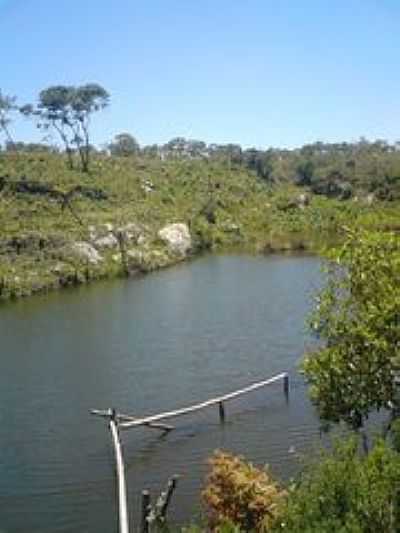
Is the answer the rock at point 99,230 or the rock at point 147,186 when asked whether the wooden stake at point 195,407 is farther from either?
the rock at point 147,186

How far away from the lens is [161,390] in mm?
46688

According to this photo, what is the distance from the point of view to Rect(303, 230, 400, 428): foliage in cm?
2612

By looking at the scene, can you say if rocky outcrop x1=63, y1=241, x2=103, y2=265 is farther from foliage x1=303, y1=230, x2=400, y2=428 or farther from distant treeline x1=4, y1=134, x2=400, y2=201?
foliage x1=303, y1=230, x2=400, y2=428

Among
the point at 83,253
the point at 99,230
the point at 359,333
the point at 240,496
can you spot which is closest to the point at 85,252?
the point at 83,253

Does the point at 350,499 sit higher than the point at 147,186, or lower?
lower

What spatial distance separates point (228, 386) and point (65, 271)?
161ft

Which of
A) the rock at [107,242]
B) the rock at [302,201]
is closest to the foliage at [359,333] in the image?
the rock at [107,242]

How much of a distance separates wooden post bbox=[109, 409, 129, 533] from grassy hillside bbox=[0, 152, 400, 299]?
49.0 metres

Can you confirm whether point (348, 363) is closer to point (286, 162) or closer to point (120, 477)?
point (120, 477)

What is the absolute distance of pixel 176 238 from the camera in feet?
373

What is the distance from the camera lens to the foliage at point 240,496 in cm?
2495

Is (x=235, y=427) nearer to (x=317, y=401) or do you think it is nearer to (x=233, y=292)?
(x=317, y=401)

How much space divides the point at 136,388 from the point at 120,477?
581 inches

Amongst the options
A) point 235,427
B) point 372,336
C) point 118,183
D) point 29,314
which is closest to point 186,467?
point 235,427
